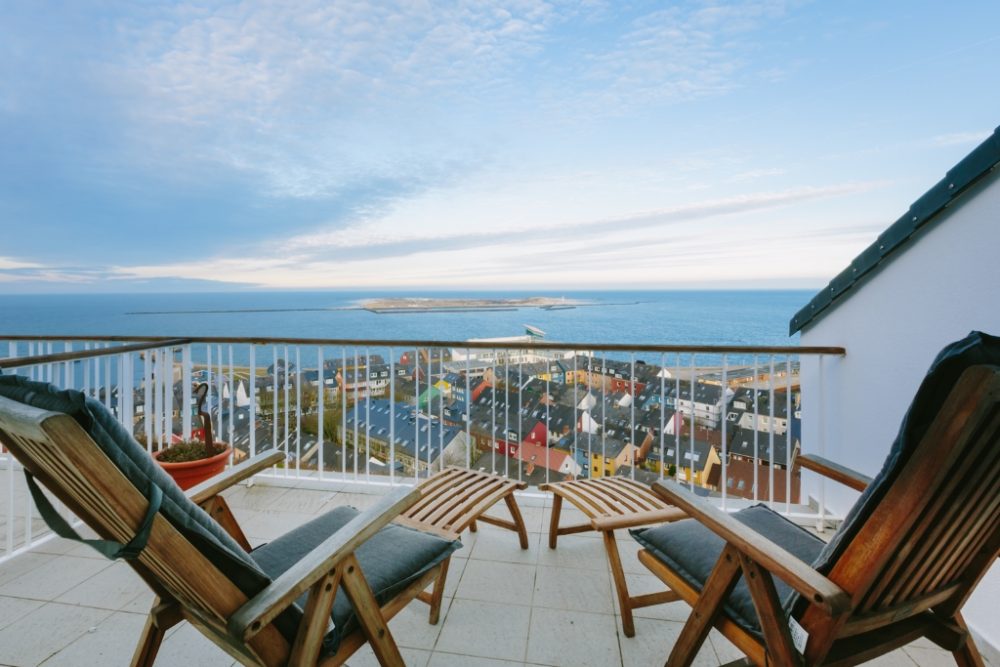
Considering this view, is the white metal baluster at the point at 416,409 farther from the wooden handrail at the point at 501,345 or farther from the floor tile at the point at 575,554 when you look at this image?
the floor tile at the point at 575,554

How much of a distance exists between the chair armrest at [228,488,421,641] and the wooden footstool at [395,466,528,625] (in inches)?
22.5

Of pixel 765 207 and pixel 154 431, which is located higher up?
pixel 765 207

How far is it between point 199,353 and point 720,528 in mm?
3666

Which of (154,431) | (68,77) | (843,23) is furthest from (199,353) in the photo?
(843,23)

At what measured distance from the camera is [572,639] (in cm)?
178

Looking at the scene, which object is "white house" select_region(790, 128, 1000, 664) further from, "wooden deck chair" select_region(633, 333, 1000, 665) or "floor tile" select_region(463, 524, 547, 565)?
"floor tile" select_region(463, 524, 547, 565)

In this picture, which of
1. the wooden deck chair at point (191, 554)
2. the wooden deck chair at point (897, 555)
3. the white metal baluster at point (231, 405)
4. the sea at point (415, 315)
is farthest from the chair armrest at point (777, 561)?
the sea at point (415, 315)

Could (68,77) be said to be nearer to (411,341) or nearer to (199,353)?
(199,353)

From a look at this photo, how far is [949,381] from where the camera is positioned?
92 centimetres

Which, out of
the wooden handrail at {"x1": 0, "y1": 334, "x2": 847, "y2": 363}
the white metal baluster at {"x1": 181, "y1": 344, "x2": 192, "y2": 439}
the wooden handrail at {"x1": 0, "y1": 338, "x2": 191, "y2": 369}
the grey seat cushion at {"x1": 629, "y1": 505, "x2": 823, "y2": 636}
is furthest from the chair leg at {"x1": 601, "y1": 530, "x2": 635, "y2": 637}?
the white metal baluster at {"x1": 181, "y1": 344, "x2": 192, "y2": 439}

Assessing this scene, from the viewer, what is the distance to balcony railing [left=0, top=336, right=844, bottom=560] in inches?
120

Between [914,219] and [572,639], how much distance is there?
2.39 m

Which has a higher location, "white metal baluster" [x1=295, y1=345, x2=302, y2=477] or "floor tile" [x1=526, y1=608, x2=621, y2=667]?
"white metal baluster" [x1=295, y1=345, x2=302, y2=477]

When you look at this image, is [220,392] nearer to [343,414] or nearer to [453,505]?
[343,414]
